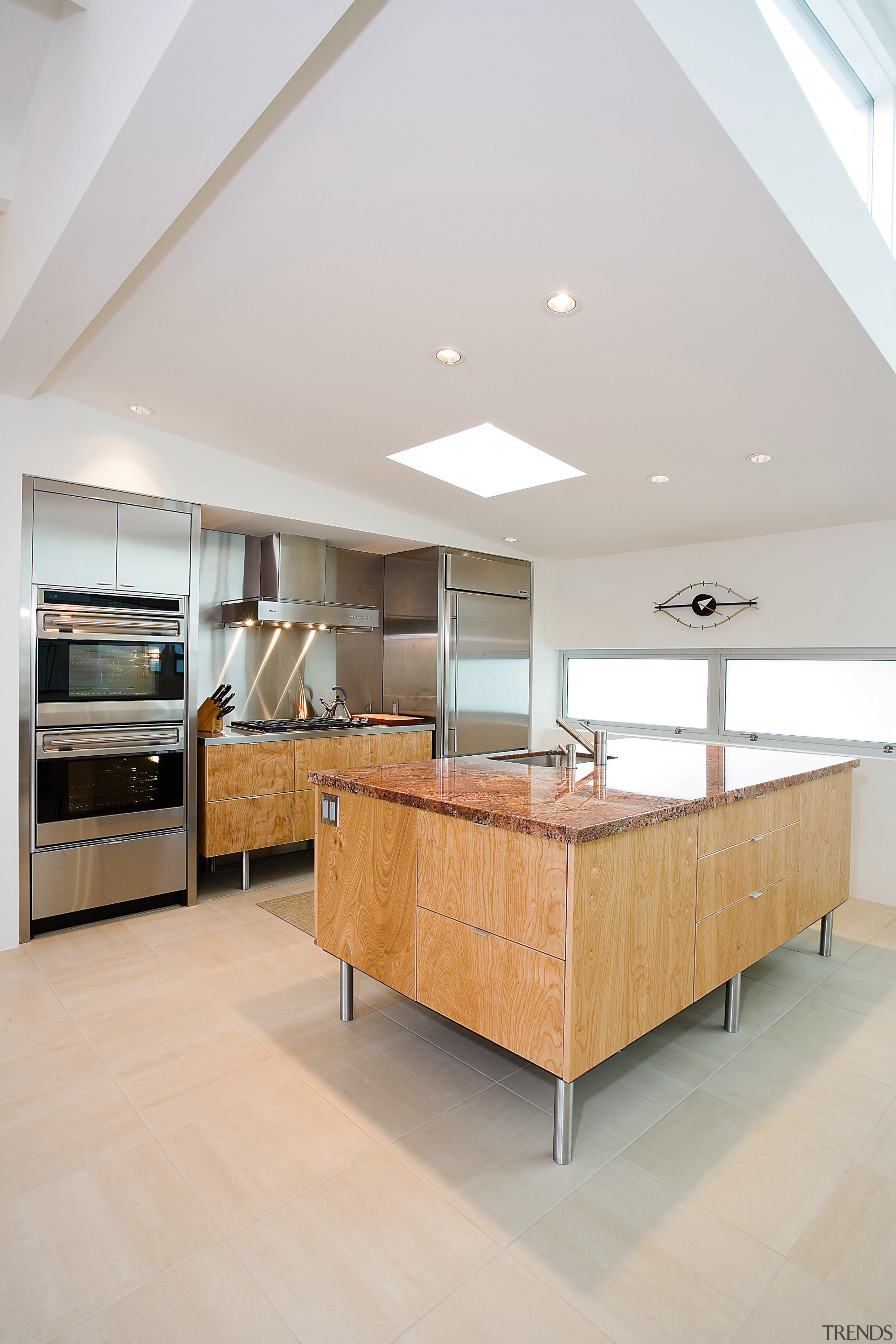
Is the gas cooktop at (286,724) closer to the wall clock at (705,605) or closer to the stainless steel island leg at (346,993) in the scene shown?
the stainless steel island leg at (346,993)

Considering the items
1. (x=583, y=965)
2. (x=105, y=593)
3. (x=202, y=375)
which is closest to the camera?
(x=583, y=965)

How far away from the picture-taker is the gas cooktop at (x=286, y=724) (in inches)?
167

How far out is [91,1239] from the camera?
1550mm

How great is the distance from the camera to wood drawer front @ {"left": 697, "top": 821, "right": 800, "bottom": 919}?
2.18 meters

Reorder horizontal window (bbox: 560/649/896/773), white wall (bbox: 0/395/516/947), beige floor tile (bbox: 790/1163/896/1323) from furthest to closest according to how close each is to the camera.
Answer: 1. horizontal window (bbox: 560/649/896/773)
2. white wall (bbox: 0/395/516/947)
3. beige floor tile (bbox: 790/1163/896/1323)

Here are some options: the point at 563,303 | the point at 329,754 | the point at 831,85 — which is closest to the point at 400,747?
the point at 329,754

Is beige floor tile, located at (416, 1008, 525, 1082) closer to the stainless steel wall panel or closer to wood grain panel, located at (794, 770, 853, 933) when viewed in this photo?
wood grain panel, located at (794, 770, 853, 933)

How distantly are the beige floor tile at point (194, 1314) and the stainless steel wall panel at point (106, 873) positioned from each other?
2.24 meters

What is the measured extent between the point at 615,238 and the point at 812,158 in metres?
0.52

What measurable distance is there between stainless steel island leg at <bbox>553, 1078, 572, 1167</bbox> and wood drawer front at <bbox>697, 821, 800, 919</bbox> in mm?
673

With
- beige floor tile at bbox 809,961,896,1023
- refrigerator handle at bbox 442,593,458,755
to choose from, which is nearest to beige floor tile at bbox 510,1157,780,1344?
beige floor tile at bbox 809,961,896,1023

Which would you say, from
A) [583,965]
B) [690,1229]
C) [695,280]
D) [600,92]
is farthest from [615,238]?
[690,1229]

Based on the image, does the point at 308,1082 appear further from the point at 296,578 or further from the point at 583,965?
the point at 296,578

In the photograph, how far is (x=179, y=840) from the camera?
146 inches
